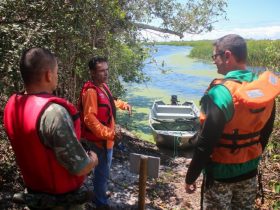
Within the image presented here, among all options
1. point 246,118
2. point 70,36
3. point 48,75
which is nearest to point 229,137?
point 246,118

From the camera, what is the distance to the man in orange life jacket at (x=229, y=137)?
2.47 meters

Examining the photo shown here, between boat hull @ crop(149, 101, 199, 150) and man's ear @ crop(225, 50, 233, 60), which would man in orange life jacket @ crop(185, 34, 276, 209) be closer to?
man's ear @ crop(225, 50, 233, 60)

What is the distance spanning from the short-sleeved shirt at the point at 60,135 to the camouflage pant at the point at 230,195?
1.25m

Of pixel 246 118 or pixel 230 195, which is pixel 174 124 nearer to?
pixel 230 195

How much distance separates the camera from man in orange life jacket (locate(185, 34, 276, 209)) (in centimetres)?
247

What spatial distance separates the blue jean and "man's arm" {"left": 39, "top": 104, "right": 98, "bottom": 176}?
6.65ft

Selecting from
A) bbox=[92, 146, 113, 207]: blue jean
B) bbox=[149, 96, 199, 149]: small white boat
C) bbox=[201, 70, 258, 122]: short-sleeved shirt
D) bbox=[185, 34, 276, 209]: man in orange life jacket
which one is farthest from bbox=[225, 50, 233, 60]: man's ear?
bbox=[149, 96, 199, 149]: small white boat

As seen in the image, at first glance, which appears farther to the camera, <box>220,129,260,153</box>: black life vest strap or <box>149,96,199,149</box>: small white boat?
<box>149,96,199,149</box>: small white boat

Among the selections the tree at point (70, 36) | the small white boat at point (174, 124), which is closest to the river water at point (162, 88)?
the small white boat at point (174, 124)

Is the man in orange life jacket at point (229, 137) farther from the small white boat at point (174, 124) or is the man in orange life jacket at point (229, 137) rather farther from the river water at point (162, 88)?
the river water at point (162, 88)

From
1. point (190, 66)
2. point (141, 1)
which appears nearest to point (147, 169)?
point (141, 1)

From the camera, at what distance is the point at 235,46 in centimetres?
257

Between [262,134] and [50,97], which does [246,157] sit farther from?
[50,97]

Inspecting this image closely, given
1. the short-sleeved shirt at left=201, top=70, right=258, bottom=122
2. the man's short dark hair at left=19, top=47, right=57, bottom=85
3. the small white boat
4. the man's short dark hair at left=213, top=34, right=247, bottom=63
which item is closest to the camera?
the man's short dark hair at left=19, top=47, right=57, bottom=85
